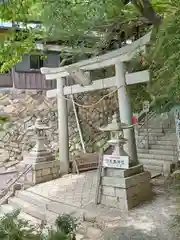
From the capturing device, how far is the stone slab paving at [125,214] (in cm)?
409

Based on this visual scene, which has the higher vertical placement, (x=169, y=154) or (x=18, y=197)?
(x=169, y=154)

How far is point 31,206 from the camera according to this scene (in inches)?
241

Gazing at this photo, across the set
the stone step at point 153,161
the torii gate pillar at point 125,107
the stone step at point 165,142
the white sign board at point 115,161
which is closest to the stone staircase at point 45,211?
the white sign board at point 115,161

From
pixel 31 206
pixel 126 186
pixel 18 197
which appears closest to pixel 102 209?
pixel 126 186

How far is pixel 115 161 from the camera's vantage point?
5277mm

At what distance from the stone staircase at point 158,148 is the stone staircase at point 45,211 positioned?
3058mm

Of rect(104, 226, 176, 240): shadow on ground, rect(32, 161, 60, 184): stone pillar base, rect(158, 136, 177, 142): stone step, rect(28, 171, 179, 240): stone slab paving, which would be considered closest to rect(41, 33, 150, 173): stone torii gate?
rect(32, 161, 60, 184): stone pillar base

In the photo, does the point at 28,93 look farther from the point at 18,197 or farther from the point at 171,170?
the point at 171,170

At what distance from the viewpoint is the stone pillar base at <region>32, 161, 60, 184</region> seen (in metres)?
7.34

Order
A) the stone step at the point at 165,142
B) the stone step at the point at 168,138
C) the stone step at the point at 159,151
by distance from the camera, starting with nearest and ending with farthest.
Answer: the stone step at the point at 159,151
the stone step at the point at 165,142
the stone step at the point at 168,138

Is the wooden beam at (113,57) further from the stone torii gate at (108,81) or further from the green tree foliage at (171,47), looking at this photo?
the green tree foliage at (171,47)

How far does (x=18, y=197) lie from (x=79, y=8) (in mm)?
4955

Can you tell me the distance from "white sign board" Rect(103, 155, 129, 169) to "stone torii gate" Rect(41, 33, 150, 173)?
108cm

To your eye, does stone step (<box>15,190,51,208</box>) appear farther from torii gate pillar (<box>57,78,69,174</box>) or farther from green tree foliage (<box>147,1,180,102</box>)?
green tree foliage (<box>147,1,180,102</box>)
